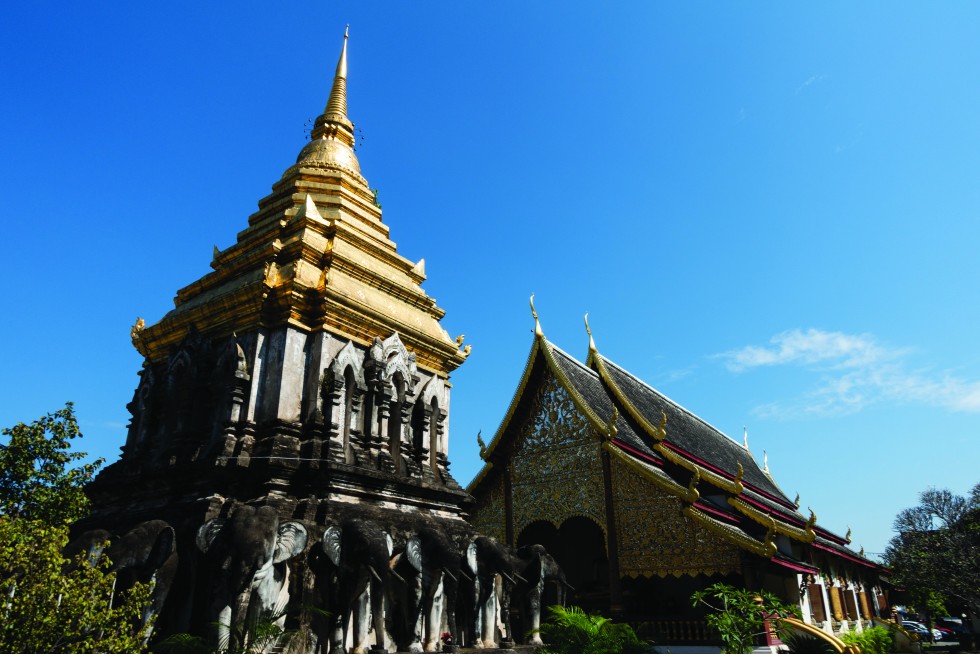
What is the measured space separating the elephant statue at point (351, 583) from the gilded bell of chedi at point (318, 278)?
8.77 ft

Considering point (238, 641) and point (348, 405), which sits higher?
point (348, 405)

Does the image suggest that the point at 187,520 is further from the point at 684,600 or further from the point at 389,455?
the point at 684,600

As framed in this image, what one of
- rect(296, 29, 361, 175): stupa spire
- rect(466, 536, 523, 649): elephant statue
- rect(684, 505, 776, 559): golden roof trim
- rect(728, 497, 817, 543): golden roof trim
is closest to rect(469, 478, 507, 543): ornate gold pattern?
rect(684, 505, 776, 559): golden roof trim

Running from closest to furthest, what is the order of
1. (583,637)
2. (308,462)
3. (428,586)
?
(583,637)
(428,586)
(308,462)

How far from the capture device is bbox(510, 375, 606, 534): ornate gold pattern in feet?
39.5

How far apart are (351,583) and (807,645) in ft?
20.7

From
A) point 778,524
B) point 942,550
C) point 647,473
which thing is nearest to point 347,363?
point 647,473

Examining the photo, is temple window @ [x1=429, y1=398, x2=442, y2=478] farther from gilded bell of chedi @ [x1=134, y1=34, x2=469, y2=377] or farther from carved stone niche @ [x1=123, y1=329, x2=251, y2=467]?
carved stone niche @ [x1=123, y1=329, x2=251, y2=467]

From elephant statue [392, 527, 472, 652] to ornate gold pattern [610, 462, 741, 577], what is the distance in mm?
4767

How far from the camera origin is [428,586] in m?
6.82

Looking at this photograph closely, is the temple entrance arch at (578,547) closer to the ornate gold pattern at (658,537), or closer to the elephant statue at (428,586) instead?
the ornate gold pattern at (658,537)

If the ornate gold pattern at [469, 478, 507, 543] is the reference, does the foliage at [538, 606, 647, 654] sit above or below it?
below

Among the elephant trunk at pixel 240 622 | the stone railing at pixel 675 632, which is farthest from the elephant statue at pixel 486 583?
the stone railing at pixel 675 632

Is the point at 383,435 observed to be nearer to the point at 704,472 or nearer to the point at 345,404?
the point at 345,404
